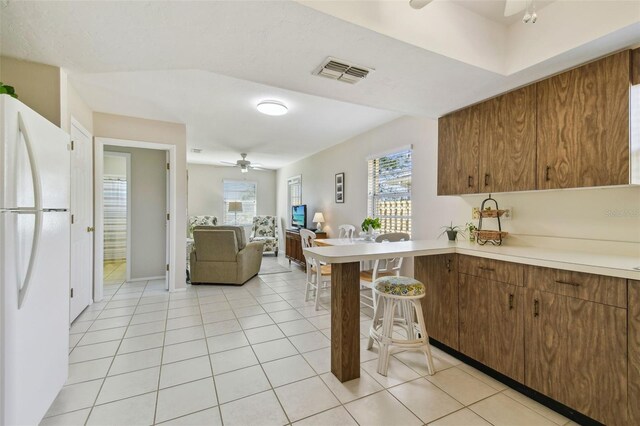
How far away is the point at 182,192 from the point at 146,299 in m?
1.57

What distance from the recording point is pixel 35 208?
1.43m

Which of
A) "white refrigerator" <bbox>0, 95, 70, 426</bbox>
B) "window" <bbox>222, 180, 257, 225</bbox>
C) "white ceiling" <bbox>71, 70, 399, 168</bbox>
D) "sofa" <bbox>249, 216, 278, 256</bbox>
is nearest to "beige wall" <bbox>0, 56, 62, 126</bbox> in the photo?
"white refrigerator" <bbox>0, 95, 70, 426</bbox>

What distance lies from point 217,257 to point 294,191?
12.2ft

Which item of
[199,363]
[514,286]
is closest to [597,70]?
[514,286]

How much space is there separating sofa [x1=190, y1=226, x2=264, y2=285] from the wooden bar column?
9.33 feet

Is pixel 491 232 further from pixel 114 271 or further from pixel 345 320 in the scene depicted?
pixel 114 271

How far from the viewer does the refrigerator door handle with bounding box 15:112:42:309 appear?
4.41 feet

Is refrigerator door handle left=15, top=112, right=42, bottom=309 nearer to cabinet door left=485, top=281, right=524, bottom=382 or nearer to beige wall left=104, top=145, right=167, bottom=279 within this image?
cabinet door left=485, top=281, right=524, bottom=382

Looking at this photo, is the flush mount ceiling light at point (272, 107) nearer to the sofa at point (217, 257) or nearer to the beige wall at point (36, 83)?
the beige wall at point (36, 83)

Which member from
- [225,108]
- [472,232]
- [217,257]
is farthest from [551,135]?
[217,257]

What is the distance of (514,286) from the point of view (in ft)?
6.15

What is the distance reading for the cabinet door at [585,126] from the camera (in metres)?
1.66

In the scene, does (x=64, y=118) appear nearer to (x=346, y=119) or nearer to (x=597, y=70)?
(x=346, y=119)

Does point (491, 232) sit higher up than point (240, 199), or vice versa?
point (240, 199)
